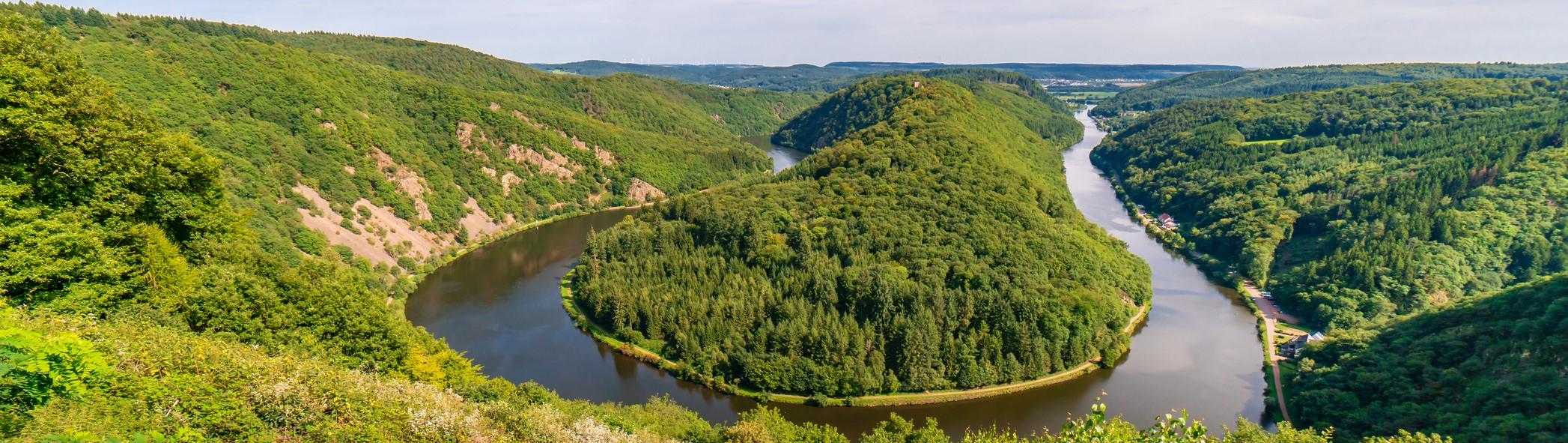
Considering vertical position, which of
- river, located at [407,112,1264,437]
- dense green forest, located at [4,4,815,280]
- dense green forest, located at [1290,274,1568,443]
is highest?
dense green forest, located at [4,4,815,280]

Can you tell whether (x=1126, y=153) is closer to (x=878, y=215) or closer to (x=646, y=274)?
(x=878, y=215)

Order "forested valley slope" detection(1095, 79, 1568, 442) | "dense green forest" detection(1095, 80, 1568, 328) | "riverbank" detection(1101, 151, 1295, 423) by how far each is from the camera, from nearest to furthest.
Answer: "forested valley slope" detection(1095, 79, 1568, 442) → "riverbank" detection(1101, 151, 1295, 423) → "dense green forest" detection(1095, 80, 1568, 328)

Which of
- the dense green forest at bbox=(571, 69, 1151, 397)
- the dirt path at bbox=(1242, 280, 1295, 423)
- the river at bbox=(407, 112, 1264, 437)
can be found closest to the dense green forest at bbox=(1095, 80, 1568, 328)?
the dirt path at bbox=(1242, 280, 1295, 423)

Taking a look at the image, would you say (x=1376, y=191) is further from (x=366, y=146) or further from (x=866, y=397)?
(x=366, y=146)

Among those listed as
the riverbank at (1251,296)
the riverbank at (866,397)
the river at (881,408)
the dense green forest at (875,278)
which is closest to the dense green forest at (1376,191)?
the riverbank at (1251,296)

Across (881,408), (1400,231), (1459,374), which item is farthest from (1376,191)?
(881,408)

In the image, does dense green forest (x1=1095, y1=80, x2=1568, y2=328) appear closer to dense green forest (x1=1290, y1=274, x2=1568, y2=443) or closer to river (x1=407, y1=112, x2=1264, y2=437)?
river (x1=407, y1=112, x2=1264, y2=437)

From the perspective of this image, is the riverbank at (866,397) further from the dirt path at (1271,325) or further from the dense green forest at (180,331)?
the dense green forest at (180,331)
